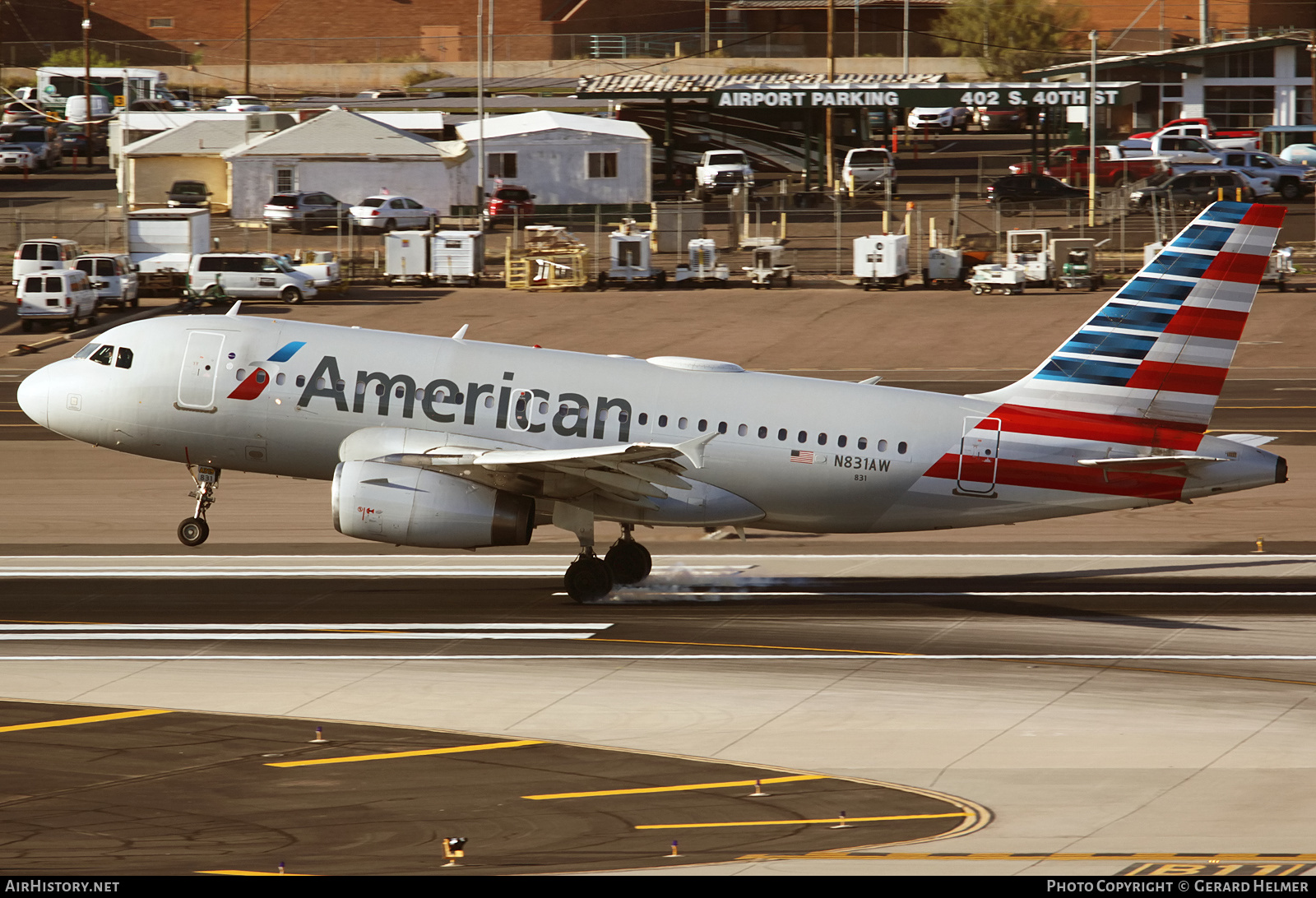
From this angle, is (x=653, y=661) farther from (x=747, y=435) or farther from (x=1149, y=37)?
(x=1149, y=37)

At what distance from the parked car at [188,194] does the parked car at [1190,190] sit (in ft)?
193

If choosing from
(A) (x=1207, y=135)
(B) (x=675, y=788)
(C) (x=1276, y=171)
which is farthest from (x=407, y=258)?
(B) (x=675, y=788)

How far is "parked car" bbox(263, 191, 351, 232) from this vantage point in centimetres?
9406

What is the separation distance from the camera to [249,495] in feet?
145

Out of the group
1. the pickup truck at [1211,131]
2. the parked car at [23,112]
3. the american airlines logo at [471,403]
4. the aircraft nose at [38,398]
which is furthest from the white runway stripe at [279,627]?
the parked car at [23,112]

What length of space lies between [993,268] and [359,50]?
99583mm

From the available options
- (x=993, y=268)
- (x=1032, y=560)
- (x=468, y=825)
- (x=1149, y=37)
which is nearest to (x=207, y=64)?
(x=1149, y=37)

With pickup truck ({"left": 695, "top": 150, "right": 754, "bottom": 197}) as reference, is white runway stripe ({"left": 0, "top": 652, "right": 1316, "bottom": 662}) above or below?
below

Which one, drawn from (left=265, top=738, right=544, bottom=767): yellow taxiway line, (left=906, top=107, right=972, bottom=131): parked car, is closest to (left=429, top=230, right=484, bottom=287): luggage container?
(left=265, top=738, right=544, bottom=767): yellow taxiway line

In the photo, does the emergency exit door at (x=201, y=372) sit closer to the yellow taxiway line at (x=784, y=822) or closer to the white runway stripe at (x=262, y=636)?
the white runway stripe at (x=262, y=636)

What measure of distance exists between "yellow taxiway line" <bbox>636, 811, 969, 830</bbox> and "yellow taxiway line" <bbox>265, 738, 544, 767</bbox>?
4246 millimetres

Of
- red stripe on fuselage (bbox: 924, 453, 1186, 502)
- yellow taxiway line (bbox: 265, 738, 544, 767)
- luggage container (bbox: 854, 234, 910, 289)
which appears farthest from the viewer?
luggage container (bbox: 854, 234, 910, 289)

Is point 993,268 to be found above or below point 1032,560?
above

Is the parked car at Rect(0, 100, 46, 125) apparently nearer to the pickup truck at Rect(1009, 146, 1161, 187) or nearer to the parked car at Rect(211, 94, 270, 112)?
the parked car at Rect(211, 94, 270, 112)
